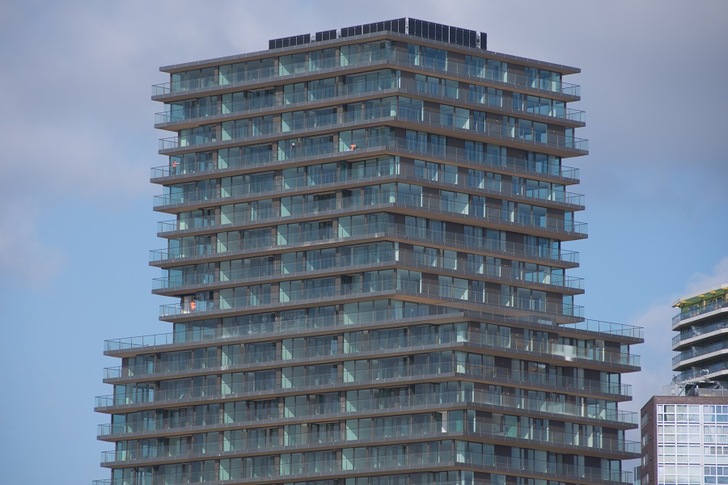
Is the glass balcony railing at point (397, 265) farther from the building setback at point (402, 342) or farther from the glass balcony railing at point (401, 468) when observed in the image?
the glass balcony railing at point (401, 468)

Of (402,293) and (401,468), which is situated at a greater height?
(402,293)

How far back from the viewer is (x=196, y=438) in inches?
7859

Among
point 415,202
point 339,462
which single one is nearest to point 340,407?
point 339,462

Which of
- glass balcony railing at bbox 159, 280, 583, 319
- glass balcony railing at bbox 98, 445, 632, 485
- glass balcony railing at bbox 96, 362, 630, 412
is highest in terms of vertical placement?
glass balcony railing at bbox 159, 280, 583, 319

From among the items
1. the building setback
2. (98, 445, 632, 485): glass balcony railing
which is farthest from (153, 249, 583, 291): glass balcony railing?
(98, 445, 632, 485): glass balcony railing

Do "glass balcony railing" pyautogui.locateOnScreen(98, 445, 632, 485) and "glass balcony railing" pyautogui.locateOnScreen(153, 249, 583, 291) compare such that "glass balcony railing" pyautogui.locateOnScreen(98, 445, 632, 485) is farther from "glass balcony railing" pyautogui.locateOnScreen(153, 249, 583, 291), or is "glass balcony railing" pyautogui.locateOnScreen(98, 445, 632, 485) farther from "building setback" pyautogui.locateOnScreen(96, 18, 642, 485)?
"glass balcony railing" pyautogui.locateOnScreen(153, 249, 583, 291)

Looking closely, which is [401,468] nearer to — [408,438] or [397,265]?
[408,438]

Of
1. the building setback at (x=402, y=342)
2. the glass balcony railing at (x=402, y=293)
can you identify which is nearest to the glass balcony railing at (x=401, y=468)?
the building setback at (x=402, y=342)

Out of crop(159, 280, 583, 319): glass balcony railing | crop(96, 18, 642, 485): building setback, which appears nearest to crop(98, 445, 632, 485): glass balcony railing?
crop(96, 18, 642, 485): building setback

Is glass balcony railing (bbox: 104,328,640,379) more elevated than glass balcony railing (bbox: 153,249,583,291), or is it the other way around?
glass balcony railing (bbox: 153,249,583,291)

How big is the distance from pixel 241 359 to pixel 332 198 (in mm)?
16506

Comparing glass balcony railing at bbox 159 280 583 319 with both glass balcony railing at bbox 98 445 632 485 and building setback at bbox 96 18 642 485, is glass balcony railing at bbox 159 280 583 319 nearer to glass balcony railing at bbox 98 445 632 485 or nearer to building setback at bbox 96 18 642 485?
building setback at bbox 96 18 642 485

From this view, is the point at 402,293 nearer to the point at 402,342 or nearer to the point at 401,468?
the point at 402,342

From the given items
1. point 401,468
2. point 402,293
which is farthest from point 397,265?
point 401,468
